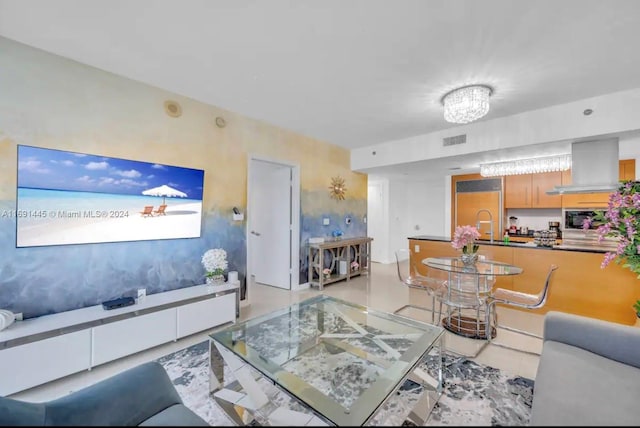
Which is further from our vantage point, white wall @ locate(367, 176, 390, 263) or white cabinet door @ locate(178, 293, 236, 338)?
white wall @ locate(367, 176, 390, 263)

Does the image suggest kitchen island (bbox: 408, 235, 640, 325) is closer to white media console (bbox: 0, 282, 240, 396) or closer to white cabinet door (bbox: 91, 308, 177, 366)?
white media console (bbox: 0, 282, 240, 396)

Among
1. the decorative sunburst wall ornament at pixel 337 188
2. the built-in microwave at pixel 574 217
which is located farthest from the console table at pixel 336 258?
the built-in microwave at pixel 574 217

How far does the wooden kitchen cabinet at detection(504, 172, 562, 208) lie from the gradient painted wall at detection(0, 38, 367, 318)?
15.6 feet

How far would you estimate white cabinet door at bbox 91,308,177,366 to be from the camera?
6.93 feet

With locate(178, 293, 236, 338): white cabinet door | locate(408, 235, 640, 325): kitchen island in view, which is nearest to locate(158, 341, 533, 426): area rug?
locate(178, 293, 236, 338): white cabinet door

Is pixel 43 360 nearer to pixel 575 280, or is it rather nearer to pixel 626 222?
pixel 626 222

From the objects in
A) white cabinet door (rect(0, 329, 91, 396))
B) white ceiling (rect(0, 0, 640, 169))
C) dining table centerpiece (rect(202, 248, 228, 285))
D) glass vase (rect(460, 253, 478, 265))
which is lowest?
white cabinet door (rect(0, 329, 91, 396))

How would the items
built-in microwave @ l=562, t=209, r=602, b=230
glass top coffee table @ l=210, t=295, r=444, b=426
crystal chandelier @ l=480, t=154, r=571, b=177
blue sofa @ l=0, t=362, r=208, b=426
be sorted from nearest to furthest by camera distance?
blue sofa @ l=0, t=362, r=208, b=426 < glass top coffee table @ l=210, t=295, r=444, b=426 < crystal chandelier @ l=480, t=154, r=571, b=177 < built-in microwave @ l=562, t=209, r=602, b=230

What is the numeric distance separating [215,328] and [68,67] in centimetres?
285

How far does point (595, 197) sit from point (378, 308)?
412cm

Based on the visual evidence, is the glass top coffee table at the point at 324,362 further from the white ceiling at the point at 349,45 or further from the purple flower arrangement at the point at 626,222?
the white ceiling at the point at 349,45

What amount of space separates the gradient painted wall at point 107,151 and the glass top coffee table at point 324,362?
4.60 ft

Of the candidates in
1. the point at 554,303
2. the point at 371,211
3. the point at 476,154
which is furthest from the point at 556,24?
the point at 371,211

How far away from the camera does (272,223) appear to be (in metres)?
4.82
